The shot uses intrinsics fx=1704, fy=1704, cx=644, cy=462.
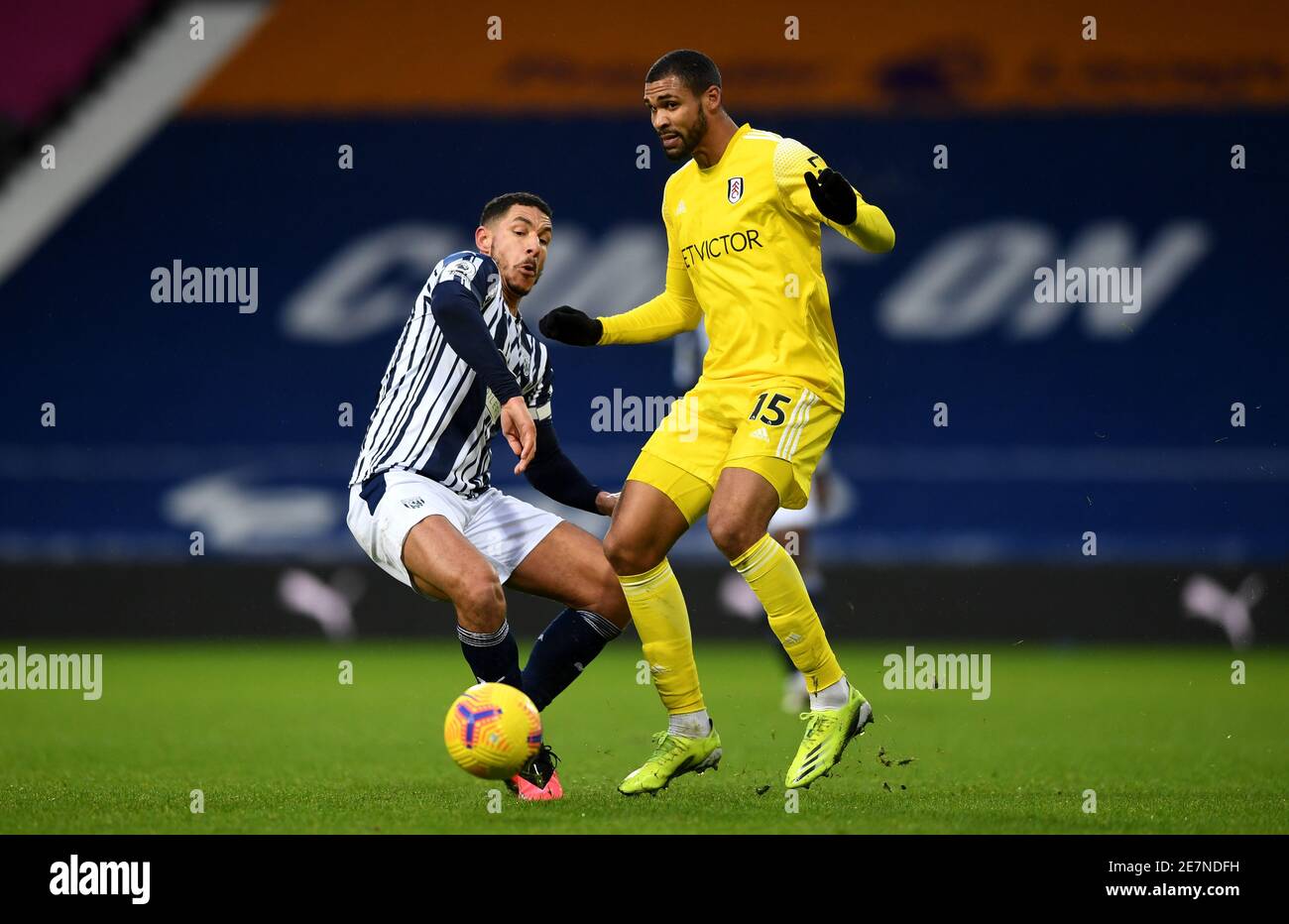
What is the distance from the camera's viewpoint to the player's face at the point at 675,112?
554 centimetres

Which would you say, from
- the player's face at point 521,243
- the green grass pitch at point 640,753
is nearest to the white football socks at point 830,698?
the green grass pitch at point 640,753

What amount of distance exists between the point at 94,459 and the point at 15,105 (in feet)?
9.95

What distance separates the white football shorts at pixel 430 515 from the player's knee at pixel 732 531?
768 mm

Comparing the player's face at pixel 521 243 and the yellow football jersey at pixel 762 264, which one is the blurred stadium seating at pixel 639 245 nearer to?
the player's face at pixel 521 243

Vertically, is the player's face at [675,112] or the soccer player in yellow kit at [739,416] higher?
the player's face at [675,112]

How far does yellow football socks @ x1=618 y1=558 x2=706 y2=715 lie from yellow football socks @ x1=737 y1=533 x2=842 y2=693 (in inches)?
11.6

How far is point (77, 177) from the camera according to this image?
14.0m

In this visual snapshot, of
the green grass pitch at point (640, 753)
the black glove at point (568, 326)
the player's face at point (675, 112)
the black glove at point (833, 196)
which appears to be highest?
the player's face at point (675, 112)

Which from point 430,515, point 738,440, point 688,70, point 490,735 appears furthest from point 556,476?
point 688,70

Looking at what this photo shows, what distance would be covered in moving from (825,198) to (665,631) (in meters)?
1.50

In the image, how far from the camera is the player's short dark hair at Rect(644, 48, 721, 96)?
555 cm

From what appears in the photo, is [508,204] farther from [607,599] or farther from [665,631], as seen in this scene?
[665,631]

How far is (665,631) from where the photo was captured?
18.3ft

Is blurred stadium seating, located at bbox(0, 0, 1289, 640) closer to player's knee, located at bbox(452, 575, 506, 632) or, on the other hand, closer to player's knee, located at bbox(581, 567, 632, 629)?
player's knee, located at bbox(581, 567, 632, 629)
